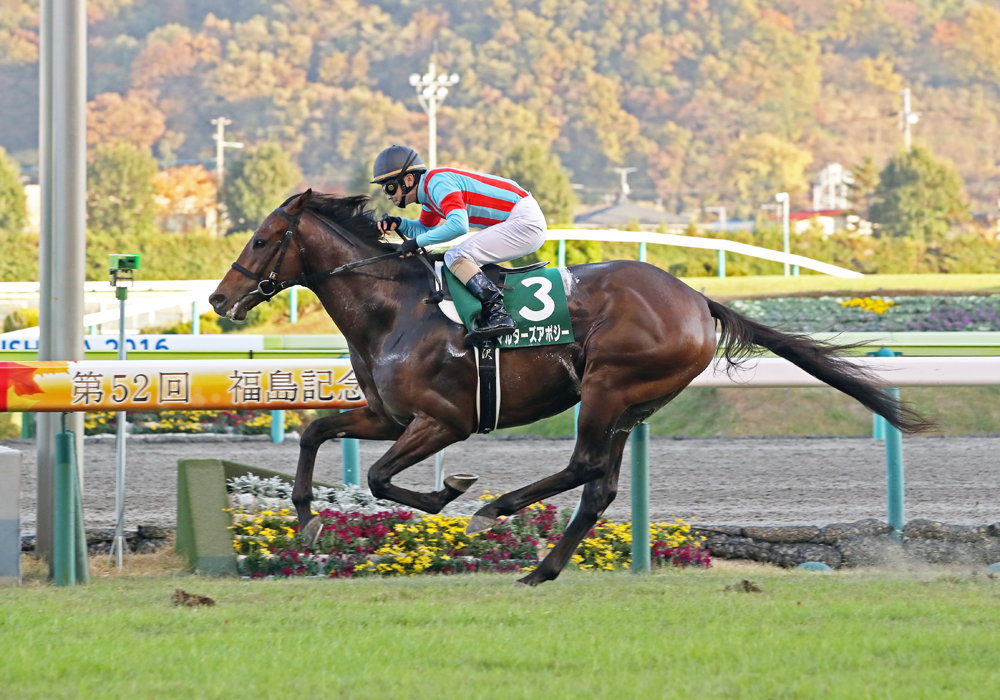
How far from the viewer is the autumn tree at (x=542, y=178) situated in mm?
43906

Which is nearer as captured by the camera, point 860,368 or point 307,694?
point 307,694

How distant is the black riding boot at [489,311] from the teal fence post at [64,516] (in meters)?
1.77

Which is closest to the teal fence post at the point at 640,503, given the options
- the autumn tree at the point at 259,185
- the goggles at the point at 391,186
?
the goggles at the point at 391,186

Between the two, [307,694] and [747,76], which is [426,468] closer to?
[307,694]

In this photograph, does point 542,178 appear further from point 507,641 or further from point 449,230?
point 507,641

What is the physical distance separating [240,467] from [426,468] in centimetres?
335

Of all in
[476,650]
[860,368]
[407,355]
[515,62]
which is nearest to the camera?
[476,650]

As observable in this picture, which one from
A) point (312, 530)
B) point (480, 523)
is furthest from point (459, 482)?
point (312, 530)

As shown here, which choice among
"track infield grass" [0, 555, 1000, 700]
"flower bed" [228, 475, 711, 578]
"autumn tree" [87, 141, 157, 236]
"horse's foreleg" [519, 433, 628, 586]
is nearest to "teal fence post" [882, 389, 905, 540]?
"flower bed" [228, 475, 711, 578]

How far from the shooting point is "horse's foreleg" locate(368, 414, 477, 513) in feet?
15.2

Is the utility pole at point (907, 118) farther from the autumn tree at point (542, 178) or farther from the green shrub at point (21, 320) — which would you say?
the green shrub at point (21, 320)

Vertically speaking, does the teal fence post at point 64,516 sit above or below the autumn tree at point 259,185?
below

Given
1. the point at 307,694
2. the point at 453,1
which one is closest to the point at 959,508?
the point at 307,694

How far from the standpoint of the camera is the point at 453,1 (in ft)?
350
